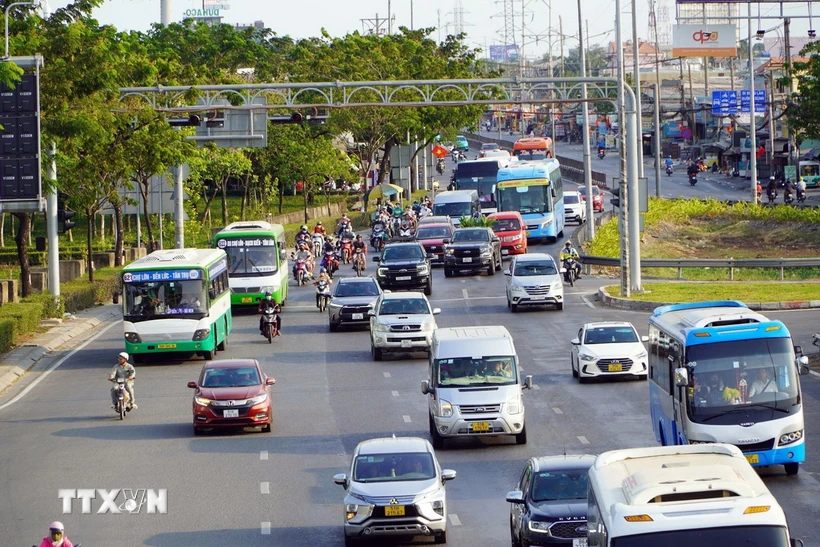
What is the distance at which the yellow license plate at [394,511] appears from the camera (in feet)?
60.7

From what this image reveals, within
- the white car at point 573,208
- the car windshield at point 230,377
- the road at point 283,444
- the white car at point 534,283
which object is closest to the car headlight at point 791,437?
the road at point 283,444

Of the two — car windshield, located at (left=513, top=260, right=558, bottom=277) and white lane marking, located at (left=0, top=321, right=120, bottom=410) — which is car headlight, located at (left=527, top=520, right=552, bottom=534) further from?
car windshield, located at (left=513, top=260, right=558, bottom=277)

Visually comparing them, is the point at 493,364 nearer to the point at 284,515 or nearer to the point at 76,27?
the point at 284,515

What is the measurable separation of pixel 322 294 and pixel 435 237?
562 inches

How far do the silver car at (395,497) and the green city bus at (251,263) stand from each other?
26396 mm

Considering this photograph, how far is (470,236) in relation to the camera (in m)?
55.8

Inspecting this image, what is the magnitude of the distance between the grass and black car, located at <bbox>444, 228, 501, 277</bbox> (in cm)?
719

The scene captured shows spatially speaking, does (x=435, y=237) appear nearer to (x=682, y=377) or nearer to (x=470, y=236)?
(x=470, y=236)

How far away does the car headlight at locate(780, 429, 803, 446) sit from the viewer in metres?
21.0

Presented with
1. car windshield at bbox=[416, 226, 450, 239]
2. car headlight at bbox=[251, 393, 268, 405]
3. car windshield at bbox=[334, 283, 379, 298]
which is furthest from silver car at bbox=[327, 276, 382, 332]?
car windshield at bbox=[416, 226, 450, 239]

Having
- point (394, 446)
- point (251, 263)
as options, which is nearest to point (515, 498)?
point (394, 446)

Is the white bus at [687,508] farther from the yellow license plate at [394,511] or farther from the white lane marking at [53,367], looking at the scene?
the white lane marking at [53,367]

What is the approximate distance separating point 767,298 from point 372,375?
15.6 m

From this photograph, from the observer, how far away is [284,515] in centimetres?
2070
